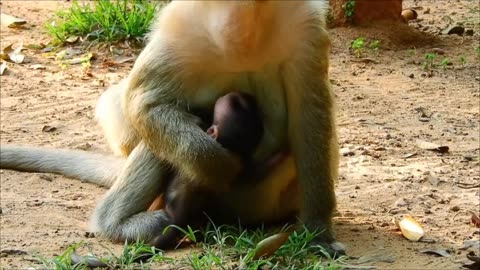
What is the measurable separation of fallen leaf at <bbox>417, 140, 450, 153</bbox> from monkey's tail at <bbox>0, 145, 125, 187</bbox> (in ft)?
6.69

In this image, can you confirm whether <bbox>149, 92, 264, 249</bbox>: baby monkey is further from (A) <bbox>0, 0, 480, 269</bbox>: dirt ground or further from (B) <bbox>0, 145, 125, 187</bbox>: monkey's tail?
(B) <bbox>0, 145, 125, 187</bbox>: monkey's tail

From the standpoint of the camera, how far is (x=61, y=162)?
6.05m

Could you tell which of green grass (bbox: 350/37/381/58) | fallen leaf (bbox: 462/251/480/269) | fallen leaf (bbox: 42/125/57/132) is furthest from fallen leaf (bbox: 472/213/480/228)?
green grass (bbox: 350/37/381/58)

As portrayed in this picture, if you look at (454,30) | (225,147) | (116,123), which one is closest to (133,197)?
(225,147)

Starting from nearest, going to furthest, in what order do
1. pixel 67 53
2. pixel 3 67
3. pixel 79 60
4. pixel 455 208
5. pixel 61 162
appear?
pixel 455 208, pixel 61 162, pixel 3 67, pixel 79 60, pixel 67 53

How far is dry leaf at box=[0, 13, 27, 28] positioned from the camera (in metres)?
9.33

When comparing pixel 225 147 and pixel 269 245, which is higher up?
pixel 225 147

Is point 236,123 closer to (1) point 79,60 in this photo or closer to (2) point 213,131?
(2) point 213,131

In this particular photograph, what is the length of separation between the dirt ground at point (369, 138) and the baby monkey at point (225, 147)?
1.23 feet

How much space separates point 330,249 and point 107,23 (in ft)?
15.1

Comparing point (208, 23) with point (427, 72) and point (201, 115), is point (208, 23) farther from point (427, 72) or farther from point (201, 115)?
point (427, 72)

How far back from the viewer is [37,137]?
6793 mm

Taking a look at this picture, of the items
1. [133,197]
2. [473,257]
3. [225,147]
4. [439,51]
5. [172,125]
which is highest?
[172,125]

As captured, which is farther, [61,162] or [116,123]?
[61,162]
